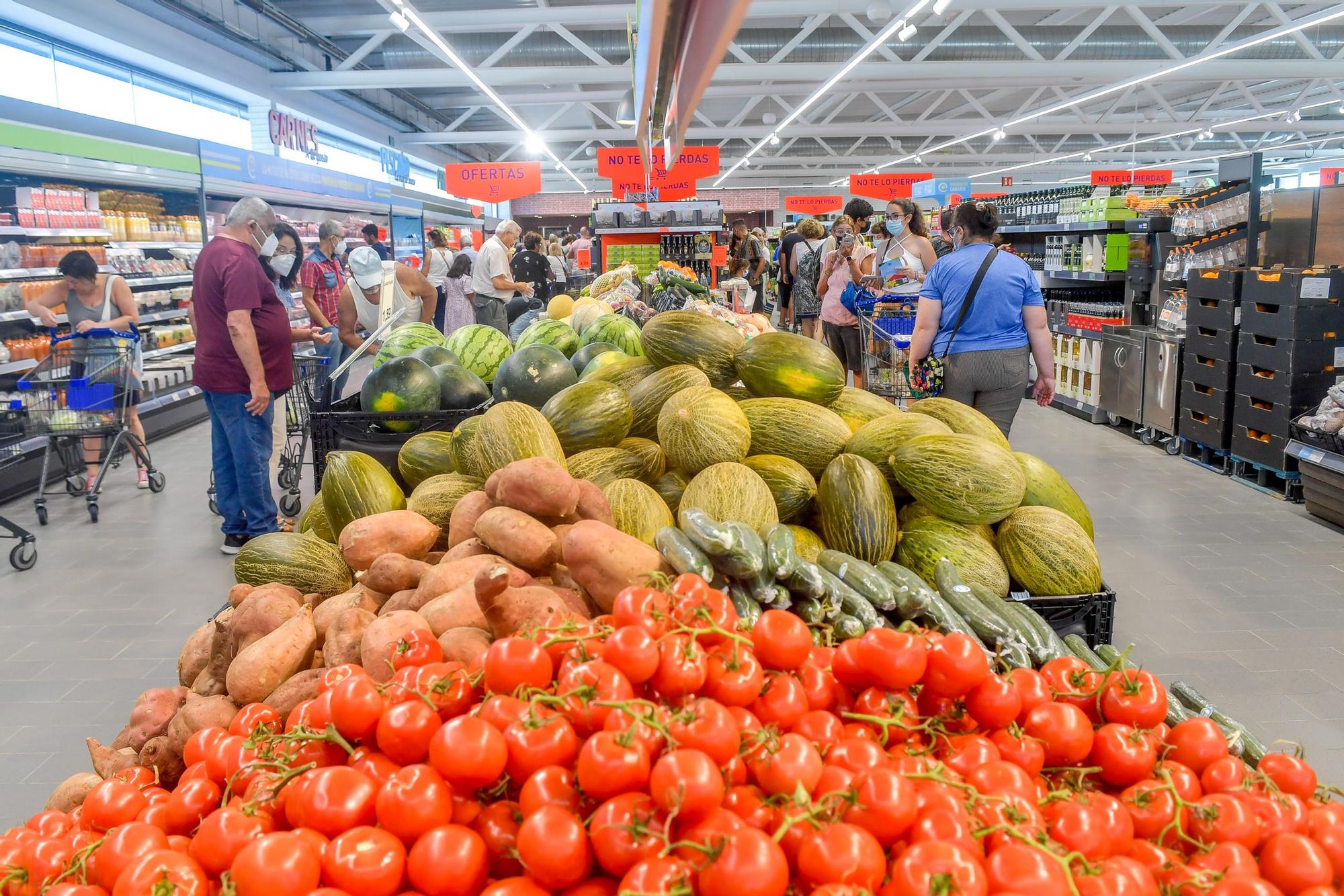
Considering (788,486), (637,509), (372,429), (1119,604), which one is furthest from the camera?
(1119,604)

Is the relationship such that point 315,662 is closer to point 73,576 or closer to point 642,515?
point 642,515

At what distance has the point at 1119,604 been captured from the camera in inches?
163

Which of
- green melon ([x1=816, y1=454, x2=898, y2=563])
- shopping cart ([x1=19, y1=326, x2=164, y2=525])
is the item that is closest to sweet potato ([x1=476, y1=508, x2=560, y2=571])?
green melon ([x1=816, y1=454, x2=898, y2=563])

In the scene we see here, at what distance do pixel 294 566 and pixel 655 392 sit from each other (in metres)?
1.19

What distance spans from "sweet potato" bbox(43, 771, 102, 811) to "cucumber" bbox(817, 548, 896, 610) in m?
1.50

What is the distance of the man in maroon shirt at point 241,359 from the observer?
4.67m

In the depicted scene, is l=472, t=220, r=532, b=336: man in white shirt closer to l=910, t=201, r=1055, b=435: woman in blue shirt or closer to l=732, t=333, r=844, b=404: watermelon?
l=910, t=201, r=1055, b=435: woman in blue shirt

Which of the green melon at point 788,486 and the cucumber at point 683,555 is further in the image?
the green melon at point 788,486

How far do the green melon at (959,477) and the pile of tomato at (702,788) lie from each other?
37.8 inches

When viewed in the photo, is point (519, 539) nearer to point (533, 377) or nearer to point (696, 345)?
point (696, 345)

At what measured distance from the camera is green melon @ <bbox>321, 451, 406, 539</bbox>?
254 centimetres

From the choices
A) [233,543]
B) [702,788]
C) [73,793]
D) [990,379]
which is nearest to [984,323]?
[990,379]

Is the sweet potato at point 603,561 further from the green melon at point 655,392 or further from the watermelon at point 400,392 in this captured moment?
the watermelon at point 400,392

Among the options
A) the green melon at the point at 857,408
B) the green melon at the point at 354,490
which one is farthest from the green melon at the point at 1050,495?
the green melon at the point at 354,490
